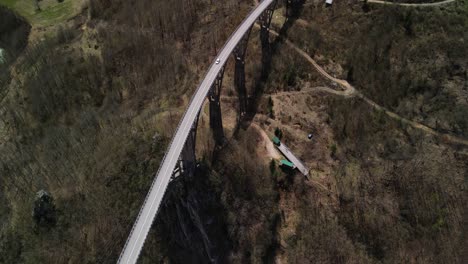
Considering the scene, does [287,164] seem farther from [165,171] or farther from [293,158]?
[165,171]

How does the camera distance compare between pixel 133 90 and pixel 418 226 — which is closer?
pixel 418 226

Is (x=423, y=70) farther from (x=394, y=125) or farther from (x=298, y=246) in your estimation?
(x=298, y=246)

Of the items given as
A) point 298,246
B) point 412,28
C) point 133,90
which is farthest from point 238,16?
point 298,246

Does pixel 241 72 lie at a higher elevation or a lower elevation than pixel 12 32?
lower

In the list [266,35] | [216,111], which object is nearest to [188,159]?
[216,111]

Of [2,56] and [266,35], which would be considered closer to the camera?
[266,35]

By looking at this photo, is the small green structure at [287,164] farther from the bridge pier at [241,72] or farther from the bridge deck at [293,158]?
the bridge pier at [241,72]
